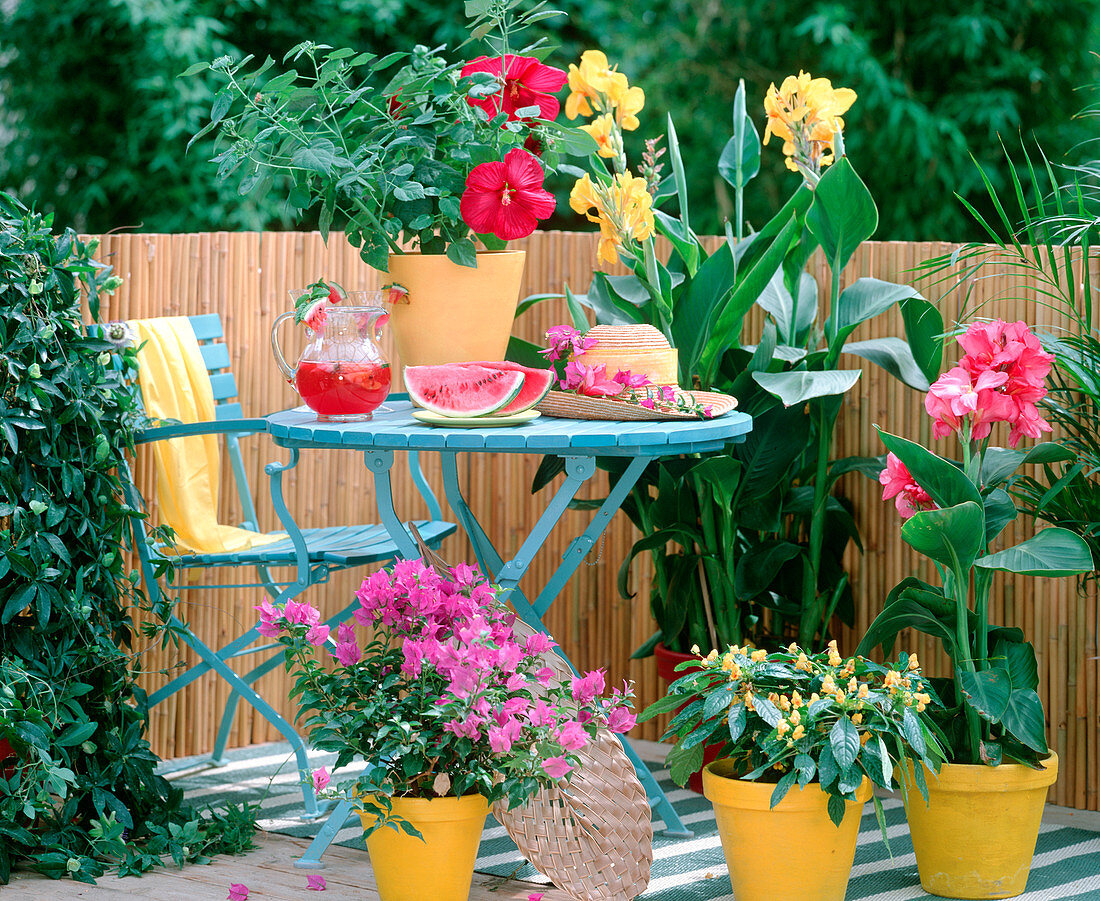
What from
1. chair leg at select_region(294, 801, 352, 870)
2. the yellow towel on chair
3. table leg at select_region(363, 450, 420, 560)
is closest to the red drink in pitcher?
table leg at select_region(363, 450, 420, 560)

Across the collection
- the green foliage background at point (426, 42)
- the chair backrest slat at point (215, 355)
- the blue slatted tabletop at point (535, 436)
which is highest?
the green foliage background at point (426, 42)

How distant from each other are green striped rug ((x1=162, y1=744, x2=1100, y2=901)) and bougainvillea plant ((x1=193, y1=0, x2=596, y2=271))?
4.47 ft

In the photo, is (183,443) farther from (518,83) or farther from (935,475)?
(935,475)

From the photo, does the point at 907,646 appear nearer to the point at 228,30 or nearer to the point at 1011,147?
the point at 1011,147

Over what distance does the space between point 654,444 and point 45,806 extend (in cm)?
151

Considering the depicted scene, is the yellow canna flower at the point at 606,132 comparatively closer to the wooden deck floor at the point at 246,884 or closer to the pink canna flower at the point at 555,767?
the pink canna flower at the point at 555,767

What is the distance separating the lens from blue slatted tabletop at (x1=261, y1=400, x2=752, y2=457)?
267 cm

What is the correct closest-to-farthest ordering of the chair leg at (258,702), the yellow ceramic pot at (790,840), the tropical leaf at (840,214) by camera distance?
the yellow ceramic pot at (790,840), the tropical leaf at (840,214), the chair leg at (258,702)

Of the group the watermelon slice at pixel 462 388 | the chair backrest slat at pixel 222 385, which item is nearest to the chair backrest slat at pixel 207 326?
the chair backrest slat at pixel 222 385

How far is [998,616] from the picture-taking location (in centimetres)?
360

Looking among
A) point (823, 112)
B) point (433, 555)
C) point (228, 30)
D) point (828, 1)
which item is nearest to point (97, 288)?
point (433, 555)

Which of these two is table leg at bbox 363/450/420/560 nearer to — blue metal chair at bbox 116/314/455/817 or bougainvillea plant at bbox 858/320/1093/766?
blue metal chair at bbox 116/314/455/817

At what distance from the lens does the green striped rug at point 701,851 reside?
296 cm

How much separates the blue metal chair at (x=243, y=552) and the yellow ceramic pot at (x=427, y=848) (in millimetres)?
425
